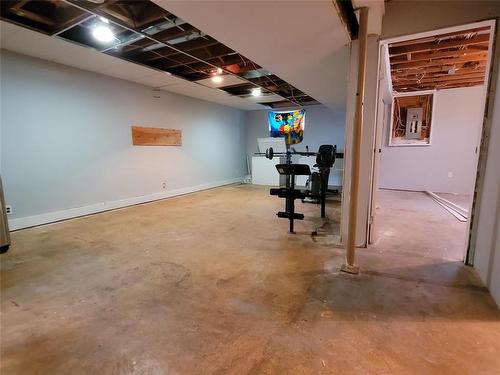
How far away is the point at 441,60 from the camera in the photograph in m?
4.11

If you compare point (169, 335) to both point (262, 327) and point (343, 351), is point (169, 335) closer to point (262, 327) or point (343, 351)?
point (262, 327)

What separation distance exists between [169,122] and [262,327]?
5101mm

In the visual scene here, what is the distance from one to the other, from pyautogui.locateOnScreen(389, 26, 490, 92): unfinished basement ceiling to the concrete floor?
98.1 inches

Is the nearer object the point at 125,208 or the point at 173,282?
the point at 173,282

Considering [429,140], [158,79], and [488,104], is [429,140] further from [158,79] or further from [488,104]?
[158,79]

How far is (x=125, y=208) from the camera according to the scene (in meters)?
4.80

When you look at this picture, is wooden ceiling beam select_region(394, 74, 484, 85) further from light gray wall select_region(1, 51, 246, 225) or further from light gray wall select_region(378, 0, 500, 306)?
light gray wall select_region(1, 51, 246, 225)

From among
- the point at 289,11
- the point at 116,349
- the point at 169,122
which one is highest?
the point at 289,11

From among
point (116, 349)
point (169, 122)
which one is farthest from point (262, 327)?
point (169, 122)

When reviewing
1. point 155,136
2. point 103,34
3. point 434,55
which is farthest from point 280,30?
point 155,136

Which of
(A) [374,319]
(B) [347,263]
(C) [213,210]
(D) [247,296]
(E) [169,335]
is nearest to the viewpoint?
(E) [169,335]

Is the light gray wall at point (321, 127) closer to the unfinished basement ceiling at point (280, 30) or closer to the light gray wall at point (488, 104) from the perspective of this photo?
the unfinished basement ceiling at point (280, 30)

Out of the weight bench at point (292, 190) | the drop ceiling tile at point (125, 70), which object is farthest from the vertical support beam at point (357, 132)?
the drop ceiling tile at point (125, 70)

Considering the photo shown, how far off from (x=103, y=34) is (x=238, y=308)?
130 inches
